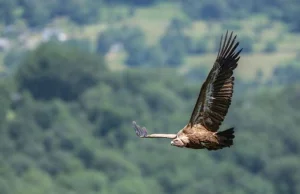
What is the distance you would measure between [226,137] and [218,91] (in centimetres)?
96

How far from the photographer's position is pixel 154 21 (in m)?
175

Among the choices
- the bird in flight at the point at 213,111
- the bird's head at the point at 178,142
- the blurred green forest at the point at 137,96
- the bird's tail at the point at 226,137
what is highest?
the blurred green forest at the point at 137,96

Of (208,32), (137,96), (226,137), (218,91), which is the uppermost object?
(208,32)

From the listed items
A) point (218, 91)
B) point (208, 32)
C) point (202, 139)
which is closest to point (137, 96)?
point (208, 32)

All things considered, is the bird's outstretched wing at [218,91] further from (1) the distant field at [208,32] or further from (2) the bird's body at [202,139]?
(1) the distant field at [208,32]

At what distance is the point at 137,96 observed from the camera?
13825 cm

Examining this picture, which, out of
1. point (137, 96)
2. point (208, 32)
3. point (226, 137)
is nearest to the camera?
point (226, 137)

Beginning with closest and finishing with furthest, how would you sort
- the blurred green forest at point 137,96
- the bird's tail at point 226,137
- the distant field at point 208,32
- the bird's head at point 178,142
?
the bird's tail at point 226,137
the bird's head at point 178,142
the blurred green forest at point 137,96
the distant field at point 208,32

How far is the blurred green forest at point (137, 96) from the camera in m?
109

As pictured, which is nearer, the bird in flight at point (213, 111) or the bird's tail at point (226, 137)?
the bird's tail at point (226, 137)

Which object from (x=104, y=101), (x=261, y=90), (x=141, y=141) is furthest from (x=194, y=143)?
(x=261, y=90)

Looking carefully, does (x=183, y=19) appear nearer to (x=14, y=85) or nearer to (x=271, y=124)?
(x=14, y=85)

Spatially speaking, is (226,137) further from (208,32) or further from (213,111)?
(208,32)

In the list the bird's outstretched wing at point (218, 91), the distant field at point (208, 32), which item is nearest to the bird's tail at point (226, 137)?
the bird's outstretched wing at point (218, 91)
